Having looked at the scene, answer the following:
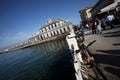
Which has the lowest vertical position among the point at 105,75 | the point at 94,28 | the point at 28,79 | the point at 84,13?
the point at 28,79

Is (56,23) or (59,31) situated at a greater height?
(56,23)

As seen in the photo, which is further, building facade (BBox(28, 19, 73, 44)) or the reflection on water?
building facade (BBox(28, 19, 73, 44))

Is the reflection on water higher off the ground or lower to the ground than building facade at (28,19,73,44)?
lower

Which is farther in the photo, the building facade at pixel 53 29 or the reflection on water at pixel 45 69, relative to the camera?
the building facade at pixel 53 29

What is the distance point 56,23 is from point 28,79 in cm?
6397

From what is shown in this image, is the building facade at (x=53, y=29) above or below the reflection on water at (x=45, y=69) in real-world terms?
above

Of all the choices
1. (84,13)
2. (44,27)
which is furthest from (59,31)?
(84,13)

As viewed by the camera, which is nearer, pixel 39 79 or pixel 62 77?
pixel 62 77

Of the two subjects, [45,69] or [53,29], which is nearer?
[45,69]

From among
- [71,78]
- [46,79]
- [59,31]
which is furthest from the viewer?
[59,31]

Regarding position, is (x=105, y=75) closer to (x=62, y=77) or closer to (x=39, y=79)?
(x=62, y=77)

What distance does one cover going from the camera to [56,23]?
79.6 metres

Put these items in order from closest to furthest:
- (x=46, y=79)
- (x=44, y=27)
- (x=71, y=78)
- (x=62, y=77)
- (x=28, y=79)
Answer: (x=71, y=78) < (x=62, y=77) < (x=46, y=79) < (x=28, y=79) < (x=44, y=27)

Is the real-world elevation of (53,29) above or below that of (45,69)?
above
